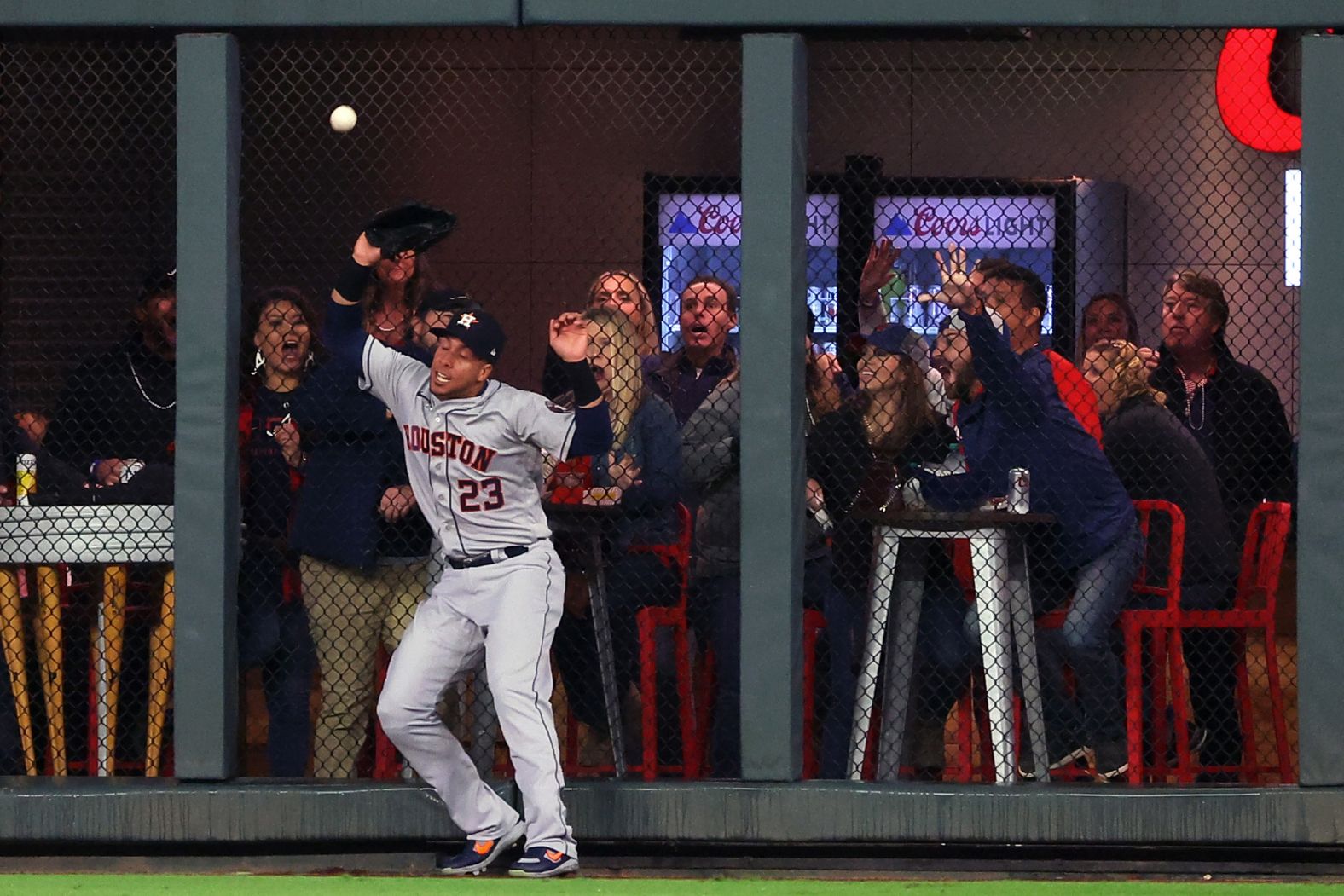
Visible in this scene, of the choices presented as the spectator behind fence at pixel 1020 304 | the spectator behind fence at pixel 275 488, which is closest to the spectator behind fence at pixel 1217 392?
the spectator behind fence at pixel 1020 304

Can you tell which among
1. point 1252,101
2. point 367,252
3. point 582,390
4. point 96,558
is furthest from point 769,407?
point 1252,101

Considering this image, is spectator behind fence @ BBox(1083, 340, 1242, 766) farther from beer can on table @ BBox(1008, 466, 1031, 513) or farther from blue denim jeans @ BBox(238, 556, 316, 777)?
blue denim jeans @ BBox(238, 556, 316, 777)

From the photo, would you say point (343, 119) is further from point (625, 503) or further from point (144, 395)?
point (625, 503)

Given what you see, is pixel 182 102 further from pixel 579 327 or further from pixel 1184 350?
pixel 1184 350

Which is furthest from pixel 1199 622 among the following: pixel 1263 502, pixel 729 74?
pixel 729 74

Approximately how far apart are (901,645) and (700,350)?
1369 mm

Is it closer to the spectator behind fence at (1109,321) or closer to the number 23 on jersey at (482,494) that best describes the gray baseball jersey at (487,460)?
the number 23 on jersey at (482,494)

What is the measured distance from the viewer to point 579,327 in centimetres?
557

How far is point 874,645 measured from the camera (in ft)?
20.8

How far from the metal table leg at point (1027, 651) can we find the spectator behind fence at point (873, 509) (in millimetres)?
192

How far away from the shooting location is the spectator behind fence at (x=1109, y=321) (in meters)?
7.95

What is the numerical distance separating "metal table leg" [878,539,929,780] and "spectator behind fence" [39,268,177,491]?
260cm

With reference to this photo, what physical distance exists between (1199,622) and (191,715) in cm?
342

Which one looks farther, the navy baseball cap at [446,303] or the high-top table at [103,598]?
the high-top table at [103,598]
